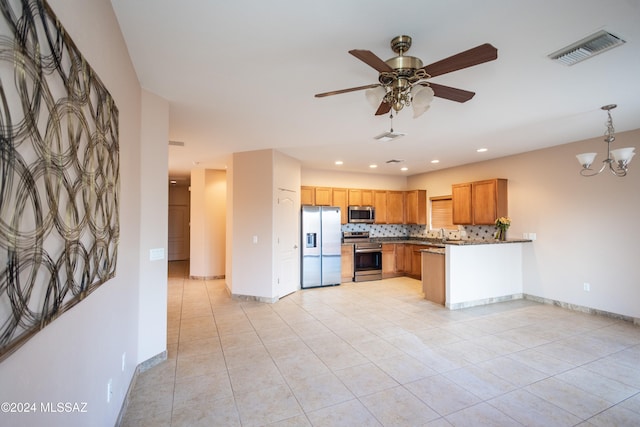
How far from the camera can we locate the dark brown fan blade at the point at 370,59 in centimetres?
169

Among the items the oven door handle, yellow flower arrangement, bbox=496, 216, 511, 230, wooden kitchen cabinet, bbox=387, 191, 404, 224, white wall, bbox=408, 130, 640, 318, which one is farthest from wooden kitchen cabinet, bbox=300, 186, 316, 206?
white wall, bbox=408, 130, 640, 318

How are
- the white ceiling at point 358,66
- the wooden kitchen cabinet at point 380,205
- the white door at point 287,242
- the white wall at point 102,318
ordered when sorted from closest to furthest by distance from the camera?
1. the white wall at point 102,318
2. the white ceiling at point 358,66
3. the white door at point 287,242
4. the wooden kitchen cabinet at point 380,205

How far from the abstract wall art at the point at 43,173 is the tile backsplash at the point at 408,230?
248 inches

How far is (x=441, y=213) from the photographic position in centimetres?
743

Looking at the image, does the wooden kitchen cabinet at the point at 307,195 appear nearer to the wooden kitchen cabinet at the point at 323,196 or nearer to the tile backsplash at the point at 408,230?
the wooden kitchen cabinet at the point at 323,196

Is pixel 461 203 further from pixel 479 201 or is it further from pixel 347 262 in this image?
pixel 347 262

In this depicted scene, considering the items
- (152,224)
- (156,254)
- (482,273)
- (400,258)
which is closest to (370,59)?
(152,224)

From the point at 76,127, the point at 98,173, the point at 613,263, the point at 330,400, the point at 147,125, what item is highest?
the point at 147,125

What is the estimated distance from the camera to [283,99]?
3086 mm

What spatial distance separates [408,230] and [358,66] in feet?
21.6

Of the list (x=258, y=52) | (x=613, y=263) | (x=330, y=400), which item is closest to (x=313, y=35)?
(x=258, y=52)

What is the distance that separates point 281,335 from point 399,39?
3463 mm

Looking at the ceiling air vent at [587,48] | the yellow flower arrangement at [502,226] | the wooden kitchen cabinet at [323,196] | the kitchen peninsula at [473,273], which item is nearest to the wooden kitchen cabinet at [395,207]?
the wooden kitchen cabinet at [323,196]

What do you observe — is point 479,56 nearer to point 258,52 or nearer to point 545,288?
point 258,52
